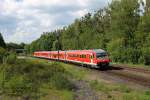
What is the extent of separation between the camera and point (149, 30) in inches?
2426

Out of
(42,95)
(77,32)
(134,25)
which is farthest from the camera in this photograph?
(77,32)

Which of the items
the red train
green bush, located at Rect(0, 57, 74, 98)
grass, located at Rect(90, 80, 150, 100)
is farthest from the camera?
the red train

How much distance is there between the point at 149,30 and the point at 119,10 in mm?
9346

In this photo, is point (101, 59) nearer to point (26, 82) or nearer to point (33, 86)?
point (26, 82)

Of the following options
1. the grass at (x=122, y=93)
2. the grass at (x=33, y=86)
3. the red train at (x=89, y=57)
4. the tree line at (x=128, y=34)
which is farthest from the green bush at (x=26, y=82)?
the tree line at (x=128, y=34)

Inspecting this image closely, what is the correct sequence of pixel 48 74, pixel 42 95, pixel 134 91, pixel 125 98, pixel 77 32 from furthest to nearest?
1. pixel 77 32
2. pixel 48 74
3. pixel 134 91
4. pixel 42 95
5. pixel 125 98

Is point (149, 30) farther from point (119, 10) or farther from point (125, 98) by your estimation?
point (125, 98)


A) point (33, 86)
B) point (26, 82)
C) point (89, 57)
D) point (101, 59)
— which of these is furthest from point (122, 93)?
point (89, 57)

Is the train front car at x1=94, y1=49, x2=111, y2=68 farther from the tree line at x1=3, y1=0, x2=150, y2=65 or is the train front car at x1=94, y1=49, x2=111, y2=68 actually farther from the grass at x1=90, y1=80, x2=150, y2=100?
the grass at x1=90, y1=80, x2=150, y2=100

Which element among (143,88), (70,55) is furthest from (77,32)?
(143,88)

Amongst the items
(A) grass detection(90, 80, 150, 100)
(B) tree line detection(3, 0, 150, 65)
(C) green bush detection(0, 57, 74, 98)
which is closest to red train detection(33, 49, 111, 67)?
(B) tree line detection(3, 0, 150, 65)

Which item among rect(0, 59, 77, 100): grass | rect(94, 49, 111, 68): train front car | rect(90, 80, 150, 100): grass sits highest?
rect(94, 49, 111, 68): train front car

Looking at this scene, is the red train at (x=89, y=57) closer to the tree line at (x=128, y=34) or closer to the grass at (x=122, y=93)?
the tree line at (x=128, y=34)

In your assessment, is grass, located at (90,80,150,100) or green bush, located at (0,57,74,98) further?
green bush, located at (0,57,74,98)
